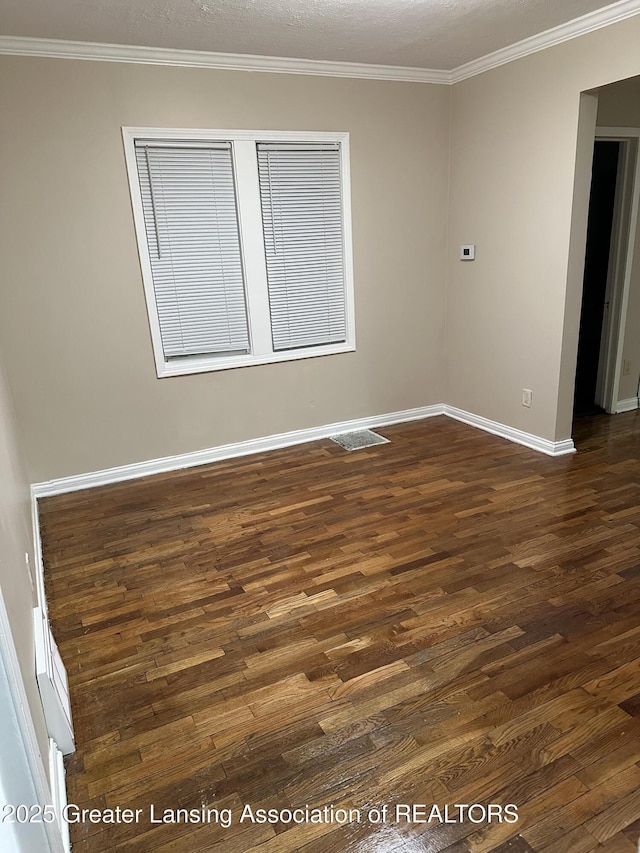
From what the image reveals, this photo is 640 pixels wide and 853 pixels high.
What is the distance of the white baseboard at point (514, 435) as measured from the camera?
3.97 meters

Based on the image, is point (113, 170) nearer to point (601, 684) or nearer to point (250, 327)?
point (250, 327)

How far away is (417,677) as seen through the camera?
2.03 meters

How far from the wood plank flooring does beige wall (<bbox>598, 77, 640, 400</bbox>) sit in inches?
57.1

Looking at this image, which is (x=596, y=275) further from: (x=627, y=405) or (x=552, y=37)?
(x=552, y=37)

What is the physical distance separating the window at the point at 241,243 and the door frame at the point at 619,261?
2.02m

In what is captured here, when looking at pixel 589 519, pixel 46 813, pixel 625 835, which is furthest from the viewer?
pixel 589 519

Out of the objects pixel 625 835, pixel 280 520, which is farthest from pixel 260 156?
pixel 625 835

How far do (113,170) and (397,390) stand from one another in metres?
2.63

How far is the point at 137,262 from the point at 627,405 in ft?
13.2

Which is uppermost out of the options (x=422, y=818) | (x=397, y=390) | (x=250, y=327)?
(x=250, y=327)

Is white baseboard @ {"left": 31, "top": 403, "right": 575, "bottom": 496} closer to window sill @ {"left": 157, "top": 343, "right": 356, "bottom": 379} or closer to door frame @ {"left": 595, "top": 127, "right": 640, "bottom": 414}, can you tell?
window sill @ {"left": 157, "top": 343, "right": 356, "bottom": 379}

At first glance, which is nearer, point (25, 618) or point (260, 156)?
point (25, 618)

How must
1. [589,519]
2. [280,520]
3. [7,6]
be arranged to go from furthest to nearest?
[280,520], [589,519], [7,6]

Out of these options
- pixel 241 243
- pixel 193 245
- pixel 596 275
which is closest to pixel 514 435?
pixel 596 275
